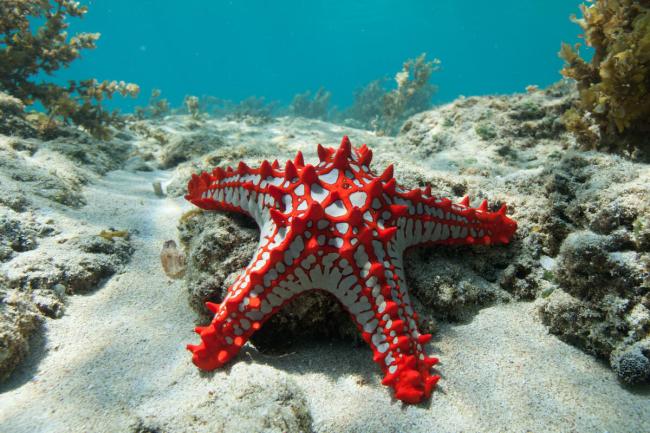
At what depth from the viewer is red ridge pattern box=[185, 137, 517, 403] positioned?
8.63 ft

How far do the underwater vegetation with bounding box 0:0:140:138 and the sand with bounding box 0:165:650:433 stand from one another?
23.4ft

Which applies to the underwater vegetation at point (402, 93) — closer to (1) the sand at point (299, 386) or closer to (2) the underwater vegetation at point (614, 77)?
(2) the underwater vegetation at point (614, 77)

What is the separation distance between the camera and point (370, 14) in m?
143

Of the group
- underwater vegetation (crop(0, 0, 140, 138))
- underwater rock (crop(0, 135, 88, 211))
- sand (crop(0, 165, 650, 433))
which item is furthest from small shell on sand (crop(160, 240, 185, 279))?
underwater vegetation (crop(0, 0, 140, 138))

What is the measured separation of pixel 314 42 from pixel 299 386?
6789 inches

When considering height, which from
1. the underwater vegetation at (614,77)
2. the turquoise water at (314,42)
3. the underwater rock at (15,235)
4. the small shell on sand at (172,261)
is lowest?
the small shell on sand at (172,261)

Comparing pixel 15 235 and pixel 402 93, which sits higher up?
pixel 402 93

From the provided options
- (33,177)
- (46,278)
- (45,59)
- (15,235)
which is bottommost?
(46,278)

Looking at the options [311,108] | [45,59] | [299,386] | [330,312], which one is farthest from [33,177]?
[311,108]

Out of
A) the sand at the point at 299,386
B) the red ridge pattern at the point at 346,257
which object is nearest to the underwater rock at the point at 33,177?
the sand at the point at 299,386

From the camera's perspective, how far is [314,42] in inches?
6137

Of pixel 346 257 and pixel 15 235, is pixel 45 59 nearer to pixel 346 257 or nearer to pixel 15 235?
pixel 15 235

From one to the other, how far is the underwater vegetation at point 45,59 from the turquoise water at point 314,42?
97.4 metres

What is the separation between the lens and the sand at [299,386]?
7.84ft
